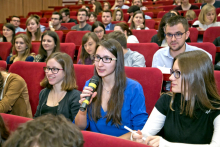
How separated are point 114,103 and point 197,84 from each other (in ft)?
0.94

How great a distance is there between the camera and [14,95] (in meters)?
1.09

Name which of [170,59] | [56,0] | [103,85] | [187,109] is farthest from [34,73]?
[56,0]

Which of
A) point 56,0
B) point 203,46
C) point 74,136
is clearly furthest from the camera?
point 56,0

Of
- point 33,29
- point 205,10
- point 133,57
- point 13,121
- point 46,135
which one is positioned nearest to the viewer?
point 46,135

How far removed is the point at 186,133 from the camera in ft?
2.20

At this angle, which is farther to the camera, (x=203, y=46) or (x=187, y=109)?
(x=203, y=46)

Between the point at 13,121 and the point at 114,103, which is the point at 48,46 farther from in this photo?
the point at 13,121

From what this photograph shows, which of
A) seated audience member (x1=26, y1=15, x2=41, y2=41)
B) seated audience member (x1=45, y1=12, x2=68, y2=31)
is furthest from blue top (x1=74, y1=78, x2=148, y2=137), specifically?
seated audience member (x1=45, y1=12, x2=68, y2=31)

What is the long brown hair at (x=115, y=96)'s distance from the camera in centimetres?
82

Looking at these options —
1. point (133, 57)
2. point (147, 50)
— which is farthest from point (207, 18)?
point (133, 57)

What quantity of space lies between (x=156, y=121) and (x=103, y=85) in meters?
0.25

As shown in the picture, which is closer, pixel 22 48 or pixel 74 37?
pixel 22 48

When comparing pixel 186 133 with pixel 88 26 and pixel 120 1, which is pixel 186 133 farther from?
pixel 120 1

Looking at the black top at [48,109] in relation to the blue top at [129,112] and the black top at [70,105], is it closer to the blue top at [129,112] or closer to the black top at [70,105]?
the black top at [70,105]
